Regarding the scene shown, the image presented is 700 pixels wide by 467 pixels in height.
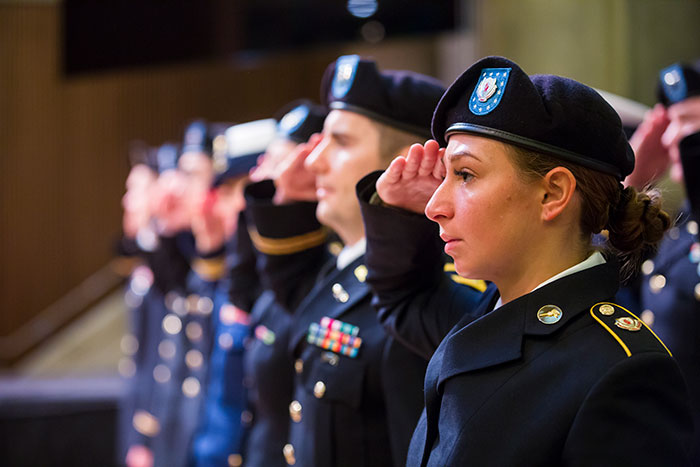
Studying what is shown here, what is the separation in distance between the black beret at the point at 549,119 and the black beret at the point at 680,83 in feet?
2.60

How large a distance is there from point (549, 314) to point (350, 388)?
0.64m

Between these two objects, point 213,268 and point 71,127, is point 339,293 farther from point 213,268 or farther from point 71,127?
point 71,127

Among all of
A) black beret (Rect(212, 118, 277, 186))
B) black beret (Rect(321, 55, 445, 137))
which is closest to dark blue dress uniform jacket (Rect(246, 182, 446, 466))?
black beret (Rect(321, 55, 445, 137))

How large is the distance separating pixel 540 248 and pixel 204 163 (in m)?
2.60

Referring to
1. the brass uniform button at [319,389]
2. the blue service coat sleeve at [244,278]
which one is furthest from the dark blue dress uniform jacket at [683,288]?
the blue service coat sleeve at [244,278]

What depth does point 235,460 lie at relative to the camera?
280cm

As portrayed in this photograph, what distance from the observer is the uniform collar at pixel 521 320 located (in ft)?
3.79

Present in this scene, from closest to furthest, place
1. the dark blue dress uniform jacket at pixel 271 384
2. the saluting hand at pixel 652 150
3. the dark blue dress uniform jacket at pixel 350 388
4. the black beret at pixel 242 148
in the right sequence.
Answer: the dark blue dress uniform jacket at pixel 350 388
the saluting hand at pixel 652 150
the dark blue dress uniform jacket at pixel 271 384
the black beret at pixel 242 148

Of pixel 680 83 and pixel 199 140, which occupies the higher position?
pixel 680 83

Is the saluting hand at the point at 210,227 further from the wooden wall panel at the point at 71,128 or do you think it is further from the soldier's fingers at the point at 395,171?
the wooden wall panel at the point at 71,128

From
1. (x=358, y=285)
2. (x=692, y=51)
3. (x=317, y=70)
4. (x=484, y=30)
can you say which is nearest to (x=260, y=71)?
(x=317, y=70)

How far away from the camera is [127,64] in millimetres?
6781

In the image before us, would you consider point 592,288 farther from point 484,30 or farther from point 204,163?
point 204,163

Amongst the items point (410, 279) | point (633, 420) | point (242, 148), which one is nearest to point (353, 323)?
point (410, 279)
